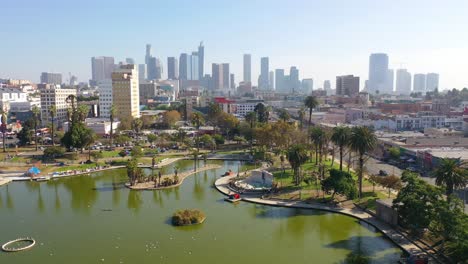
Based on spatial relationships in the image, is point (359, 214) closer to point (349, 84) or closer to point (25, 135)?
point (25, 135)

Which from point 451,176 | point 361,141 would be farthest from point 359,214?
point 451,176

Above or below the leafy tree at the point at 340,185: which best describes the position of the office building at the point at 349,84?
Result: above

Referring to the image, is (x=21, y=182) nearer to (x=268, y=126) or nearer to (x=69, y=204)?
(x=69, y=204)

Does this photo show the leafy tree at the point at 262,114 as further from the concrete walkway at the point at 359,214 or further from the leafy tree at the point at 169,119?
the concrete walkway at the point at 359,214

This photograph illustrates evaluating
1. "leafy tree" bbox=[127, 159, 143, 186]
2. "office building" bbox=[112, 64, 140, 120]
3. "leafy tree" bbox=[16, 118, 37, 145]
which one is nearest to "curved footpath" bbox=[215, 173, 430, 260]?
"leafy tree" bbox=[127, 159, 143, 186]

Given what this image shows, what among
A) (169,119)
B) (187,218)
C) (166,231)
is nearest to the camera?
(166,231)

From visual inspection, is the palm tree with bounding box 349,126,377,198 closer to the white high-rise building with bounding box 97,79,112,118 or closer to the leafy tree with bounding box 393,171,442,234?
the leafy tree with bounding box 393,171,442,234

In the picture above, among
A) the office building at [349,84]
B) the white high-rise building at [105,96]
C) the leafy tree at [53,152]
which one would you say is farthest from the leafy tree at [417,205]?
the office building at [349,84]

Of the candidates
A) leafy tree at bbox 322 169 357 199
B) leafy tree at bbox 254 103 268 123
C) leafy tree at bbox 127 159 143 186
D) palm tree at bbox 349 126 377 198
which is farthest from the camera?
leafy tree at bbox 254 103 268 123
